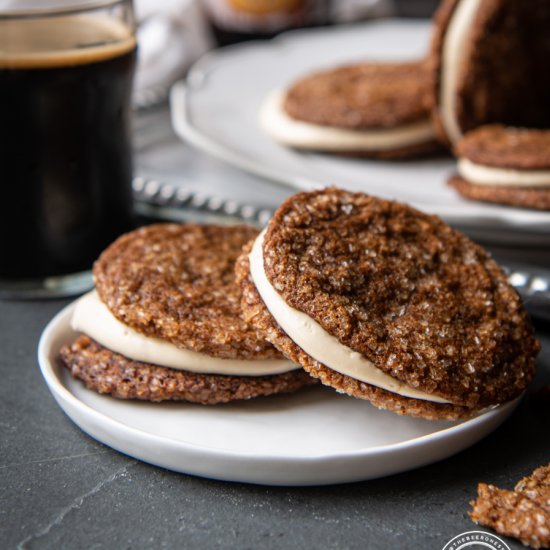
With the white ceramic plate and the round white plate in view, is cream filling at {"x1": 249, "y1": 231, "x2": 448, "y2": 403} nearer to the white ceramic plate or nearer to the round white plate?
the round white plate

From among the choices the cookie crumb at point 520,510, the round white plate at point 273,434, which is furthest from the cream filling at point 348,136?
the cookie crumb at point 520,510

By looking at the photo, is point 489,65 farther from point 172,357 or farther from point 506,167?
point 172,357

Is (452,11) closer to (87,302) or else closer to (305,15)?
(87,302)

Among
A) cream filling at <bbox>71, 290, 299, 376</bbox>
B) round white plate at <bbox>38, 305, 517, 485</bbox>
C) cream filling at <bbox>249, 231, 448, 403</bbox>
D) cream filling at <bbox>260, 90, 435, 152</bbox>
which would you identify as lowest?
cream filling at <bbox>260, 90, 435, 152</bbox>

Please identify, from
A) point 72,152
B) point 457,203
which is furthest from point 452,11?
point 72,152

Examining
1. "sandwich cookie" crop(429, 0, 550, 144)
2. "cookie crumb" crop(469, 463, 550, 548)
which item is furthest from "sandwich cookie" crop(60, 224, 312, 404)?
"sandwich cookie" crop(429, 0, 550, 144)

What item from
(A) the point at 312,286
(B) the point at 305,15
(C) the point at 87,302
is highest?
(A) the point at 312,286

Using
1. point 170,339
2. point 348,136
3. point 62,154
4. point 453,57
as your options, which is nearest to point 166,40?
point 348,136
